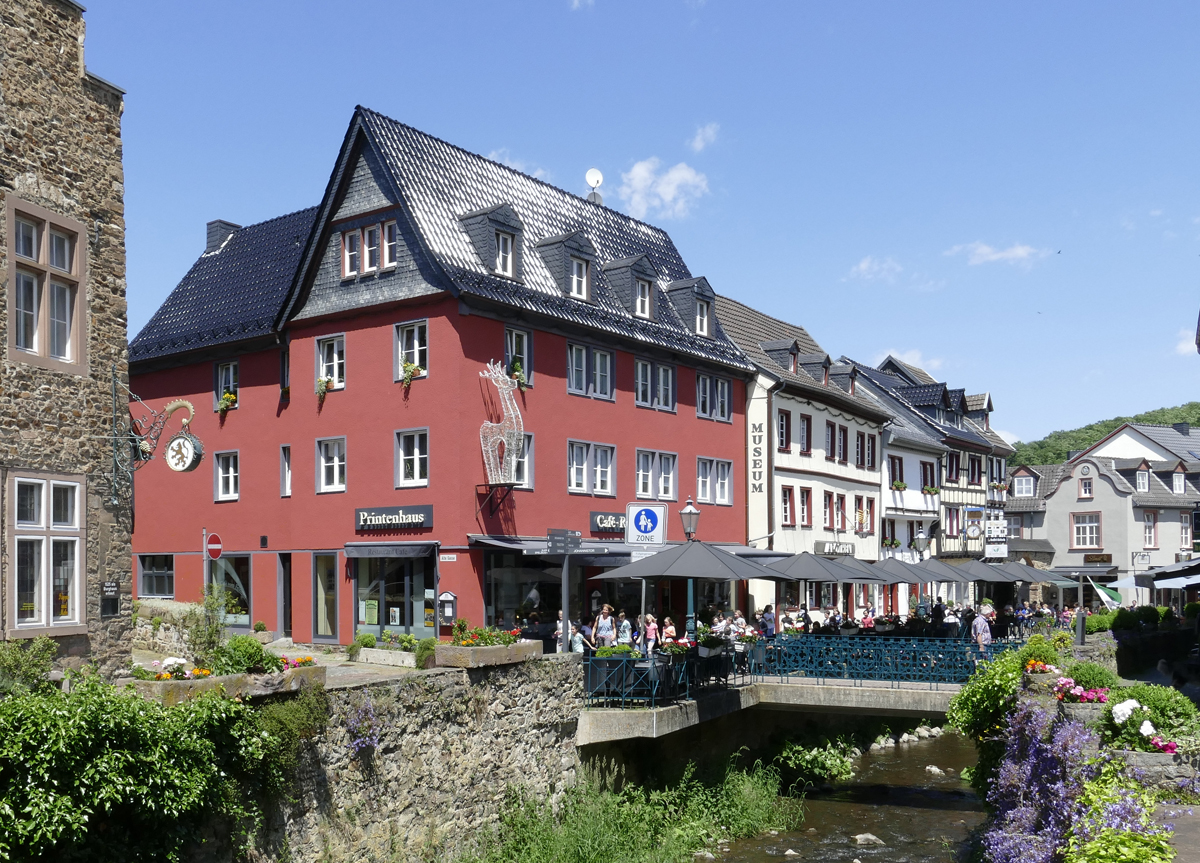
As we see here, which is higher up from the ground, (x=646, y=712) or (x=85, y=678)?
(x=85, y=678)

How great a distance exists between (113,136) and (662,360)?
19803 millimetres

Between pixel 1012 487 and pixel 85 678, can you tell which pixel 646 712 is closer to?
pixel 85 678

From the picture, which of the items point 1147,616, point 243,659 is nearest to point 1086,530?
point 1147,616

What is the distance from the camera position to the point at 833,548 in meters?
43.0

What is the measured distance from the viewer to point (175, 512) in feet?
108

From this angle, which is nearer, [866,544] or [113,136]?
[113,136]

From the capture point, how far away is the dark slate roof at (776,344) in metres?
40.3

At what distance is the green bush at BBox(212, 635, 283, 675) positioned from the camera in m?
13.9

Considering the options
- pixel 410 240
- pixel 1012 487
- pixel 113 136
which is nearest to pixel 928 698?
pixel 410 240

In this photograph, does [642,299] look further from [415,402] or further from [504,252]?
[415,402]

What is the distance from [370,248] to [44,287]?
14.3m

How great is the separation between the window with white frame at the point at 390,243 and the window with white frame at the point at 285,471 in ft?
18.3

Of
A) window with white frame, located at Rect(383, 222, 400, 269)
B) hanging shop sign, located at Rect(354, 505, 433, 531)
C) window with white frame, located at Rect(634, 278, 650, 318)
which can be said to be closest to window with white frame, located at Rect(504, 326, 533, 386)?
window with white frame, located at Rect(383, 222, 400, 269)

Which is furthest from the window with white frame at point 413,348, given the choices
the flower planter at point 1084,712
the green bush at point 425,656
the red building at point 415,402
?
the flower planter at point 1084,712
